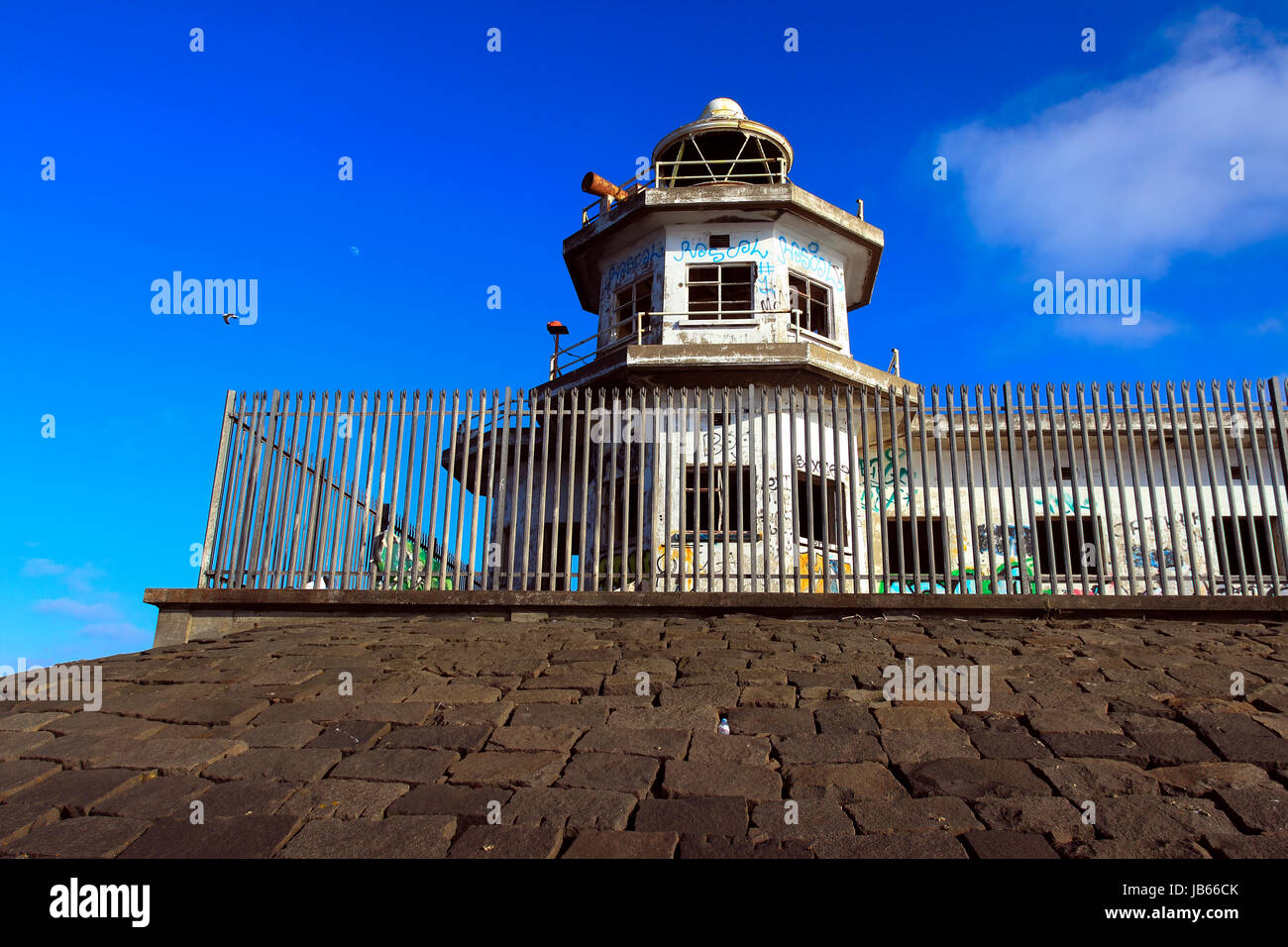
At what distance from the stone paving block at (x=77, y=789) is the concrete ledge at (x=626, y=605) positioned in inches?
155

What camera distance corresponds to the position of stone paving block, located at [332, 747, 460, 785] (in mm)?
4324

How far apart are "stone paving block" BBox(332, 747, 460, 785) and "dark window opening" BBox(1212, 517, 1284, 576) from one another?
6.85 metres

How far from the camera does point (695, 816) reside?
3.78 m

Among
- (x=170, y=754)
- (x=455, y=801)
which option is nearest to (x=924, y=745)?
(x=455, y=801)

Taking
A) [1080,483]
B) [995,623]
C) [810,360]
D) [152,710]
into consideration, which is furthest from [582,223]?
[152,710]

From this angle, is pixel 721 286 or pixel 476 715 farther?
pixel 721 286

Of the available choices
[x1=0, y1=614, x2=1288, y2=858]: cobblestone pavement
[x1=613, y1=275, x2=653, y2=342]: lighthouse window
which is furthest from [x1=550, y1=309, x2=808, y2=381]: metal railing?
[x1=0, y1=614, x2=1288, y2=858]: cobblestone pavement

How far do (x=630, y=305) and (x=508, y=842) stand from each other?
44.8 feet

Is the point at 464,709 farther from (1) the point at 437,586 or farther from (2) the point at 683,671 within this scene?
(1) the point at 437,586

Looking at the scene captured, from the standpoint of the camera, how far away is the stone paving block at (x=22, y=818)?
12.6ft

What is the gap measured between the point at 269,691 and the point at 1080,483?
43.0 ft

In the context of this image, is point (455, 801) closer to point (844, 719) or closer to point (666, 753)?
point (666, 753)

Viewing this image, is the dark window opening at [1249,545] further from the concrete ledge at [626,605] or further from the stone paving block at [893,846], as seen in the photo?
the stone paving block at [893,846]

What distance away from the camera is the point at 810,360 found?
1408 centimetres
